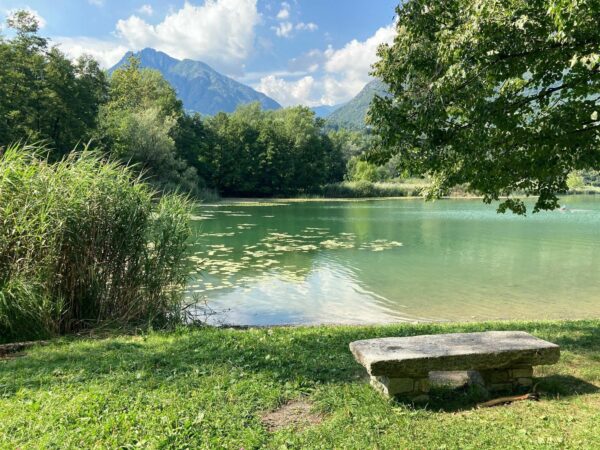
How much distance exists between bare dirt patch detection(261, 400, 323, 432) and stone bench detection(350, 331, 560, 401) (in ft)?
2.08

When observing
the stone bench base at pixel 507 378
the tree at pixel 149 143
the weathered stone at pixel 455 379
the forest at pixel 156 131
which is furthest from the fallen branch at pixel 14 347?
the tree at pixel 149 143

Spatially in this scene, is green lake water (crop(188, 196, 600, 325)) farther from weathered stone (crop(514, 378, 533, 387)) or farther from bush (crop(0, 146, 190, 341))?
weathered stone (crop(514, 378, 533, 387))

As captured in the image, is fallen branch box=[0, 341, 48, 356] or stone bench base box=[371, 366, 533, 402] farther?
fallen branch box=[0, 341, 48, 356]

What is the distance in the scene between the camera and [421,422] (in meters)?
3.78

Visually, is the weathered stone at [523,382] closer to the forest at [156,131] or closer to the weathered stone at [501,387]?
the weathered stone at [501,387]

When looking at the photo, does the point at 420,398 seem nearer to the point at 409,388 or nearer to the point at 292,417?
the point at 409,388

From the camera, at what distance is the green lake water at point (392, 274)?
1096cm

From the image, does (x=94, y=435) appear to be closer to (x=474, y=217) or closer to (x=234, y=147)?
(x=474, y=217)

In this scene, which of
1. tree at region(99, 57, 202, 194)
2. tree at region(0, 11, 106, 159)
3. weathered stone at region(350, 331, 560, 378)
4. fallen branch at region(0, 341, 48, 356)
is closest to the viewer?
weathered stone at region(350, 331, 560, 378)

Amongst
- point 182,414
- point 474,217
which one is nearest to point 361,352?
point 182,414

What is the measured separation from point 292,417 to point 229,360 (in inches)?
62.4

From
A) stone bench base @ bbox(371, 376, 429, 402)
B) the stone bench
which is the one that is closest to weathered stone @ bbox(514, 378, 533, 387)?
the stone bench

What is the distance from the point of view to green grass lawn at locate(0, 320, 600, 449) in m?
3.46

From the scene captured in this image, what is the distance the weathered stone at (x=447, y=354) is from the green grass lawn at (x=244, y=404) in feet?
1.14
